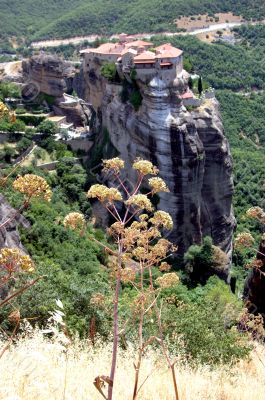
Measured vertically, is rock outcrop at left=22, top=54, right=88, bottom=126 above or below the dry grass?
below

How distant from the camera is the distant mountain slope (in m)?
93.6

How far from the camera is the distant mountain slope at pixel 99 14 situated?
93.6 meters

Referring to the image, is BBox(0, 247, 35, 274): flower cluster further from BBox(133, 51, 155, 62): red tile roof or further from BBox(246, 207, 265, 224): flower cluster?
BBox(133, 51, 155, 62): red tile roof

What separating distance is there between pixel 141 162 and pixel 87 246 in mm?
18833

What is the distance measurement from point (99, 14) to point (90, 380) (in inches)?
4179

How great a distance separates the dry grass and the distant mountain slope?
285 feet

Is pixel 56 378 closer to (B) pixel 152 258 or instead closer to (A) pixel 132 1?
(B) pixel 152 258

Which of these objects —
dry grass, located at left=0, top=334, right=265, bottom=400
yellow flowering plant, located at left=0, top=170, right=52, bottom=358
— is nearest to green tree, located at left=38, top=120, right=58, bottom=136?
dry grass, located at left=0, top=334, right=265, bottom=400

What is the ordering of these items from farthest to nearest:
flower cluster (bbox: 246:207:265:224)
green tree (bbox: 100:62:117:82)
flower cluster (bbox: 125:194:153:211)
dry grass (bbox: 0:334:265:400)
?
green tree (bbox: 100:62:117:82), flower cluster (bbox: 246:207:265:224), flower cluster (bbox: 125:194:153:211), dry grass (bbox: 0:334:265:400)

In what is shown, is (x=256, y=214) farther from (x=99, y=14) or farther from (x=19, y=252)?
(x=99, y=14)

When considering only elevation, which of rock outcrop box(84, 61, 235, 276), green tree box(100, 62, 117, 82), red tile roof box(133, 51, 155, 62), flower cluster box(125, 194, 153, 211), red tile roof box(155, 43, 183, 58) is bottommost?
rock outcrop box(84, 61, 235, 276)

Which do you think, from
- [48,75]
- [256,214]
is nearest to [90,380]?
[256,214]

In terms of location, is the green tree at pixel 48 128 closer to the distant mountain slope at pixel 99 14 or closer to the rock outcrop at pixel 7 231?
the rock outcrop at pixel 7 231

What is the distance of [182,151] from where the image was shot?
28.6 meters
